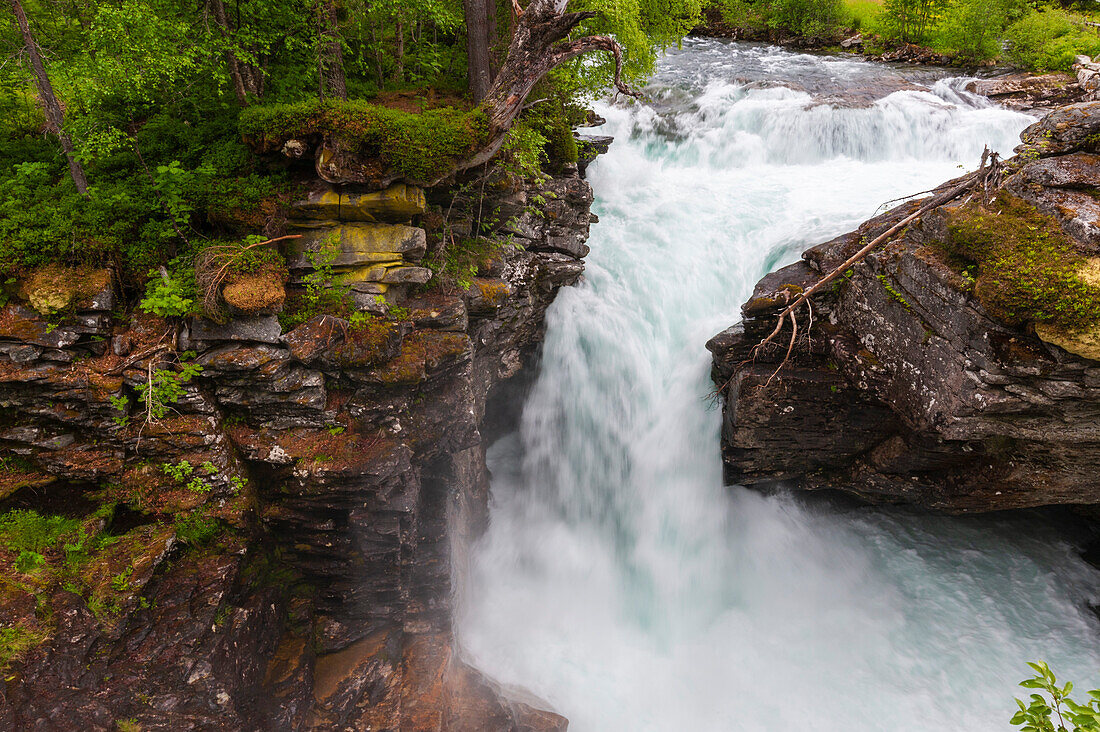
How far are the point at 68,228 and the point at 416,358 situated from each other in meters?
4.41

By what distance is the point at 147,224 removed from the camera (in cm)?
675

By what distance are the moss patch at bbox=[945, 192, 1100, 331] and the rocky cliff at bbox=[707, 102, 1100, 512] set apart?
15 millimetres

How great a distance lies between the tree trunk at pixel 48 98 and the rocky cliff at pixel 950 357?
935cm

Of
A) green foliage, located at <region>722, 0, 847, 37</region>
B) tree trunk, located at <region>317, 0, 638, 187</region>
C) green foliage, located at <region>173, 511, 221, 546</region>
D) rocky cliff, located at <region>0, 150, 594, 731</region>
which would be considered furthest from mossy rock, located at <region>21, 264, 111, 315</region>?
green foliage, located at <region>722, 0, 847, 37</region>

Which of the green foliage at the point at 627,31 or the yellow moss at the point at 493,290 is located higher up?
the green foliage at the point at 627,31

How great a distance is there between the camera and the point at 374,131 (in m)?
6.58

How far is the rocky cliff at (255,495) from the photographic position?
5730mm

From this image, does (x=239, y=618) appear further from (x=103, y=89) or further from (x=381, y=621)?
(x=103, y=89)

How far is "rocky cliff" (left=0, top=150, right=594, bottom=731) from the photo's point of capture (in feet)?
18.8

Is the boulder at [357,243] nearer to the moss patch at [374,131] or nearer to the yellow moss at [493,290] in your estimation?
the moss patch at [374,131]

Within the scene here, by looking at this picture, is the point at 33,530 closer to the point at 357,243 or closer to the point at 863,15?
the point at 357,243

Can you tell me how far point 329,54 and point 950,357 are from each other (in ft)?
32.6

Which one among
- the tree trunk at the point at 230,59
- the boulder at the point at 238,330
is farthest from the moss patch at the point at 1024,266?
the tree trunk at the point at 230,59

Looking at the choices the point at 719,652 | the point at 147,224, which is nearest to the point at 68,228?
the point at 147,224
